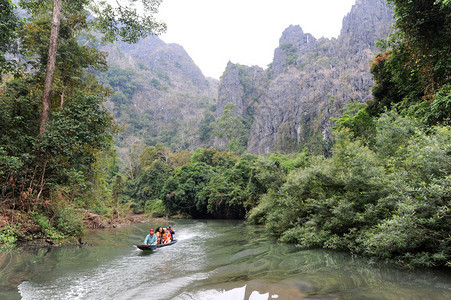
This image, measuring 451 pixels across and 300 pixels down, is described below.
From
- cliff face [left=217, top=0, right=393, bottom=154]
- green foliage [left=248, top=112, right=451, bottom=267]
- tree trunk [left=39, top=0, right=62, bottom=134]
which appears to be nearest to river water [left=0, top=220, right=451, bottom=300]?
green foliage [left=248, top=112, right=451, bottom=267]

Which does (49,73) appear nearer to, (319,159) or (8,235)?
(8,235)

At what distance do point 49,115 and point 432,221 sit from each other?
13.1 m

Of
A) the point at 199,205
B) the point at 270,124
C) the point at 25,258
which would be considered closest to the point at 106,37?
the point at 25,258

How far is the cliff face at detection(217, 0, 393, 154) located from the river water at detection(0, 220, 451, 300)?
36.0 meters

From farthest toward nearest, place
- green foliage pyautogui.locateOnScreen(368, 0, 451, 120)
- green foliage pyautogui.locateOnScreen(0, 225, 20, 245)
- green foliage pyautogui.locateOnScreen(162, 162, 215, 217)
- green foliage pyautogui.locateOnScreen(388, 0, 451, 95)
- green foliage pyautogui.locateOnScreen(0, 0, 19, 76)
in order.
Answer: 1. green foliage pyautogui.locateOnScreen(162, 162, 215, 217)
2. green foliage pyautogui.locateOnScreen(388, 0, 451, 95)
3. green foliage pyautogui.locateOnScreen(368, 0, 451, 120)
4. green foliage pyautogui.locateOnScreen(0, 0, 19, 76)
5. green foliage pyautogui.locateOnScreen(0, 225, 20, 245)

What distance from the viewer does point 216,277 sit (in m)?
6.78

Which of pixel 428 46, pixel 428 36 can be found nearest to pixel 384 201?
pixel 428 46

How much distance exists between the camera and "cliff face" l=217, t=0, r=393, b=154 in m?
47.2

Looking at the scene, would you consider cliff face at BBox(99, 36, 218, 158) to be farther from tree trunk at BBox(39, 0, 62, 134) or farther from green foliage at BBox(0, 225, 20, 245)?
green foliage at BBox(0, 225, 20, 245)

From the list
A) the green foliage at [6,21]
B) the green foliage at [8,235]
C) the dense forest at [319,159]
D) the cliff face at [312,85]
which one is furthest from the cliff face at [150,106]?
the green foliage at [8,235]

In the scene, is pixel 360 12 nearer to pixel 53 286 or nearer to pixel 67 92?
pixel 67 92

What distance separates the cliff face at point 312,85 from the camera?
1860 inches

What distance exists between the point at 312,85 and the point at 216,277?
56.2m

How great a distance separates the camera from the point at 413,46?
11.6 metres
